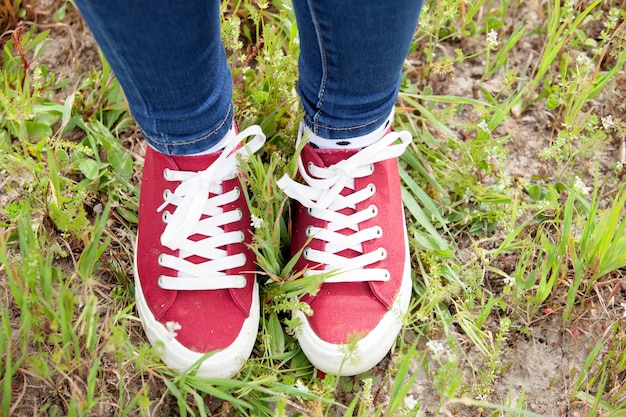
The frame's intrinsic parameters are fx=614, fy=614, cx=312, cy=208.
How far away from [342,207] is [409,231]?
0.89 ft

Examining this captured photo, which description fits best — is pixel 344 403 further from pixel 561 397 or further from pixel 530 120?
pixel 530 120

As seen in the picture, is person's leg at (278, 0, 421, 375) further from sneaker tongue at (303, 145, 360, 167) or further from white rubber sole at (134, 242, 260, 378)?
white rubber sole at (134, 242, 260, 378)

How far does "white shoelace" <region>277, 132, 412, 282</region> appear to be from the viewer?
4.25 ft

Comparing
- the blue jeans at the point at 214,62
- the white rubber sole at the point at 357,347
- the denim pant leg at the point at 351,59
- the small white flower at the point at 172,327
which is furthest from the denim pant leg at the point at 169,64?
the white rubber sole at the point at 357,347

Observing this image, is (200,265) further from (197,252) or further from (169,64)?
(169,64)

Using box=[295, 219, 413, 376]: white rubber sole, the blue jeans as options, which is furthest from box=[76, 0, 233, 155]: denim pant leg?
box=[295, 219, 413, 376]: white rubber sole

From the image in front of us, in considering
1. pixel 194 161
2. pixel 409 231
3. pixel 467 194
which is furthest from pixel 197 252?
pixel 467 194

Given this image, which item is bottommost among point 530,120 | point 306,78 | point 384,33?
point 530,120

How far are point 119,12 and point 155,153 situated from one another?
18.4 inches

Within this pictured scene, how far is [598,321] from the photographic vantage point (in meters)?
1.47

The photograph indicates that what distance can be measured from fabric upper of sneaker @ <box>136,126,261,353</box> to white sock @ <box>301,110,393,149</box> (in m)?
0.18

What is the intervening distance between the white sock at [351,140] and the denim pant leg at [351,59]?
0.02m

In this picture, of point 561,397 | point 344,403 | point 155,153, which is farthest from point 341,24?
point 561,397

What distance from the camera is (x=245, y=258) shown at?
1.31m
